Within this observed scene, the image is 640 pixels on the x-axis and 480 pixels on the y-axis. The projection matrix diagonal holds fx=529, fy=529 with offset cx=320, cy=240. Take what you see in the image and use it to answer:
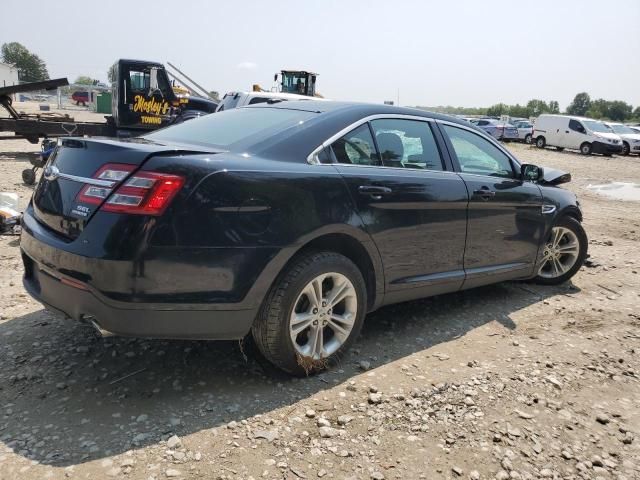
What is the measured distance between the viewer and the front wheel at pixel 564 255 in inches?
197

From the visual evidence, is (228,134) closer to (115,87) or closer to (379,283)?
(379,283)

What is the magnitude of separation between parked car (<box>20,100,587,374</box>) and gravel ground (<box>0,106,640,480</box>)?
35cm

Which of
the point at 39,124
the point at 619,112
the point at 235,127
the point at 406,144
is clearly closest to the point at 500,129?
the point at 39,124

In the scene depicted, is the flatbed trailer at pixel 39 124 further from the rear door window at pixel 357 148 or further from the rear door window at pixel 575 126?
the rear door window at pixel 575 126

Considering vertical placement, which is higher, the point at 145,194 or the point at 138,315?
the point at 145,194

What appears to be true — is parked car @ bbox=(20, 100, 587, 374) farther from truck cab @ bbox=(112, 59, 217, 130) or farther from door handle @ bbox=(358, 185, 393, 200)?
truck cab @ bbox=(112, 59, 217, 130)

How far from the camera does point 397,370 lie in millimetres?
3256

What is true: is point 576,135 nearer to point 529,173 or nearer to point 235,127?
point 529,173

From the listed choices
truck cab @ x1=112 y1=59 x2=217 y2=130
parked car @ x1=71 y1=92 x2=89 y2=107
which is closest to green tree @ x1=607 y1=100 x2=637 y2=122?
parked car @ x1=71 y1=92 x2=89 y2=107

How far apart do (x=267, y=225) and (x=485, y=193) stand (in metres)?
1.99

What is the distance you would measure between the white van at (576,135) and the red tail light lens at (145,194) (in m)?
27.5

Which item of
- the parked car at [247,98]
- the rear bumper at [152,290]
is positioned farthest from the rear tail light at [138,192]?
the parked car at [247,98]

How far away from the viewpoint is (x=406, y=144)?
3.58 meters

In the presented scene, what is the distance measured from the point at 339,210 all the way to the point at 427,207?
0.81m
